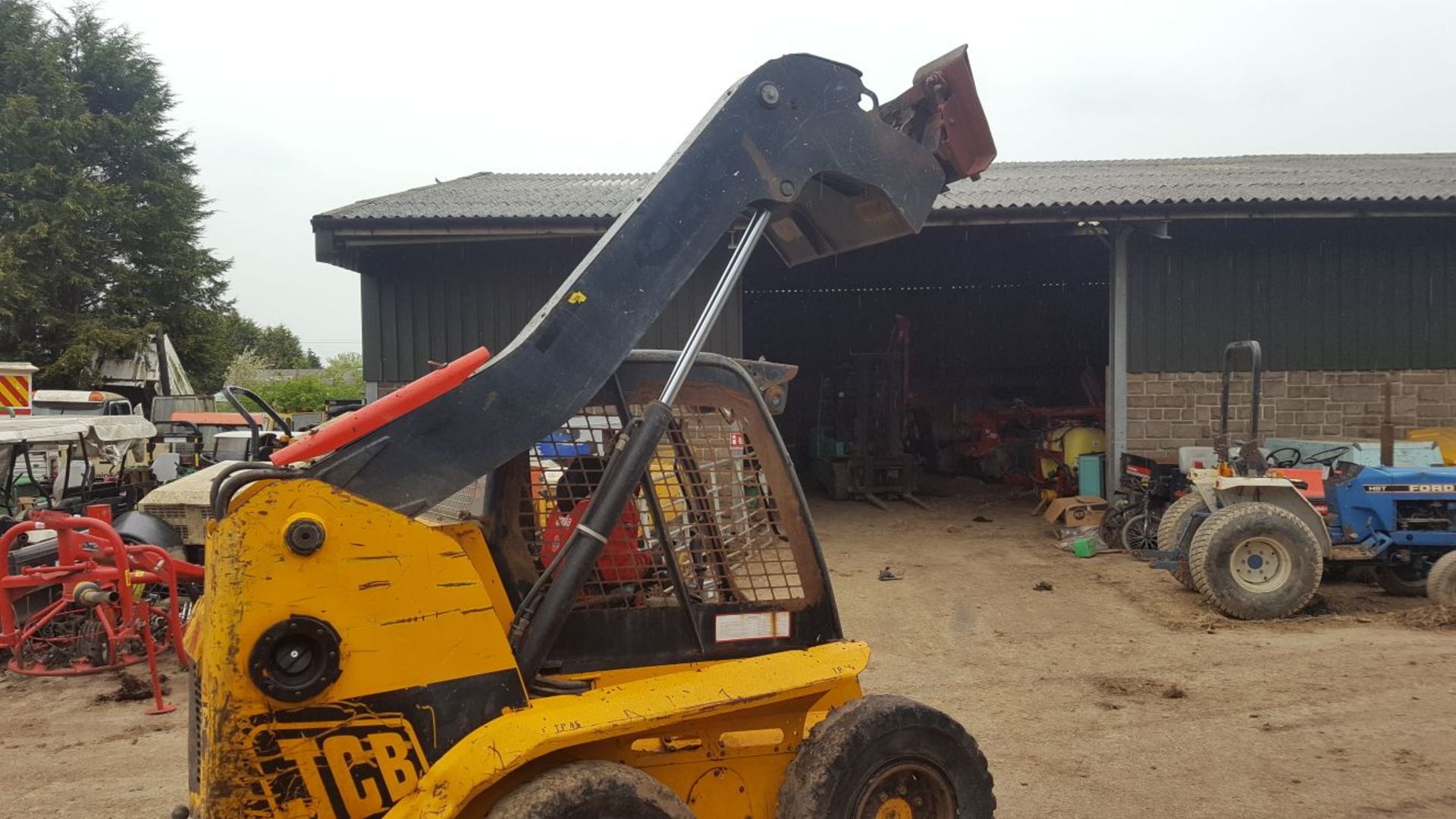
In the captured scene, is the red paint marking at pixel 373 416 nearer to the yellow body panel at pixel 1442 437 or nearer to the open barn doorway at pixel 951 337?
the yellow body panel at pixel 1442 437

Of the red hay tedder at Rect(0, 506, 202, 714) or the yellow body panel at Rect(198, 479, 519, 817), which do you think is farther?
the red hay tedder at Rect(0, 506, 202, 714)

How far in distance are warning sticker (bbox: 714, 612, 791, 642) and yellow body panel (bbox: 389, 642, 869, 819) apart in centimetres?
8

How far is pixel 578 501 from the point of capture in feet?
9.80

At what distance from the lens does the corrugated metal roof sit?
450 inches

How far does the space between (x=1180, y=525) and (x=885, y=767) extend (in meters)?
7.07

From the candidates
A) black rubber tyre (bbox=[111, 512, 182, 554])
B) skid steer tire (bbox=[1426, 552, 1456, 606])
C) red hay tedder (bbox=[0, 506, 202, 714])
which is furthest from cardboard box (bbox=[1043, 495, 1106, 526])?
black rubber tyre (bbox=[111, 512, 182, 554])

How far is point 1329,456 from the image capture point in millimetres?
10156

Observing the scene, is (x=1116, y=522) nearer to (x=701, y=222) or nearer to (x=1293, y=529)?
(x=1293, y=529)

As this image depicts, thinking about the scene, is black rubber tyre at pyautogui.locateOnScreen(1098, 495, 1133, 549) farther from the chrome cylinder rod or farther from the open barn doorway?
the chrome cylinder rod

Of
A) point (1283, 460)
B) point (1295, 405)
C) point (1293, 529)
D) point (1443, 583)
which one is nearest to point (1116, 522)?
point (1283, 460)

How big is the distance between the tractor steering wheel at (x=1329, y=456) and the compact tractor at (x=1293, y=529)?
0.59 m

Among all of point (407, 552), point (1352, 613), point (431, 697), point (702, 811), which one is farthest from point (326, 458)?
point (1352, 613)

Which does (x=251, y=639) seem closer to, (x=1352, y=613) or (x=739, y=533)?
(x=739, y=533)

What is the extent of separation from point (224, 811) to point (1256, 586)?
826cm
